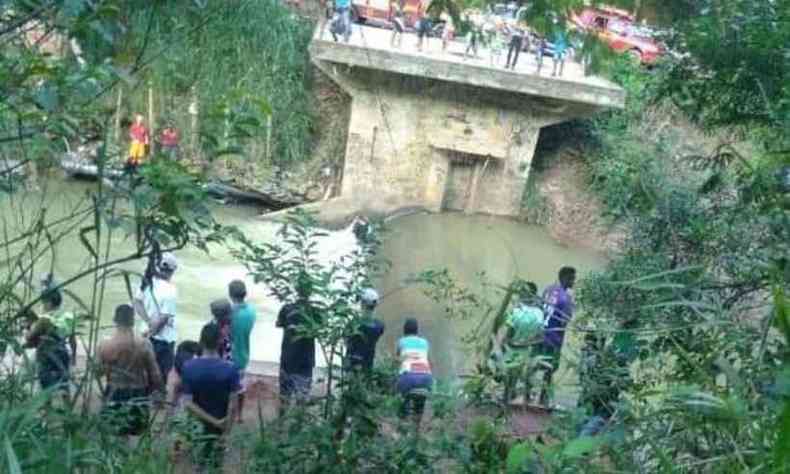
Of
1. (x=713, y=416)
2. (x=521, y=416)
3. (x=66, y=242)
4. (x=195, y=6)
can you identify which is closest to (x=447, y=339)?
(x=66, y=242)

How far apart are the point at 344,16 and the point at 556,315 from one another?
9.63 m

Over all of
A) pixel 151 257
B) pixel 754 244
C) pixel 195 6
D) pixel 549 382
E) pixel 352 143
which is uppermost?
pixel 352 143

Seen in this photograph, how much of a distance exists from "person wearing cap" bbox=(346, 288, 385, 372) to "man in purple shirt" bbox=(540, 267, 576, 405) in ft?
2.63

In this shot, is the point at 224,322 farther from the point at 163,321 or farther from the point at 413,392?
the point at 413,392

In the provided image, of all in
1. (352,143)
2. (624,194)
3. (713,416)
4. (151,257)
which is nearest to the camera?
(713,416)

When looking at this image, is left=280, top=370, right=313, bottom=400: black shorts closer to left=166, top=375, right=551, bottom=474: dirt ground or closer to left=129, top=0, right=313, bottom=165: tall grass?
left=166, top=375, right=551, bottom=474: dirt ground

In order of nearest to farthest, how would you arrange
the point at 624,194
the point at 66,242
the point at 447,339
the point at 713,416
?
the point at 713,416 < the point at 624,194 < the point at 447,339 < the point at 66,242

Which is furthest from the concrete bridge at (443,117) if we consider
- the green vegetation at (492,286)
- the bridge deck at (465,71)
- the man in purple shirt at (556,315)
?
the man in purple shirt at (556,315)

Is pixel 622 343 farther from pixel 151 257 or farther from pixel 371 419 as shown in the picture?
pixel 151 257

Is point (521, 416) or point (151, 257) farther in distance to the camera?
point (521, 416)

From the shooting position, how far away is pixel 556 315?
18.5 ft

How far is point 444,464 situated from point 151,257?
71.6 inches

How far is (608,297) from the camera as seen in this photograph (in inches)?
243

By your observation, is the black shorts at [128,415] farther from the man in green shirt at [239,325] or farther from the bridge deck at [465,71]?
the bridge deck at [465,71]
